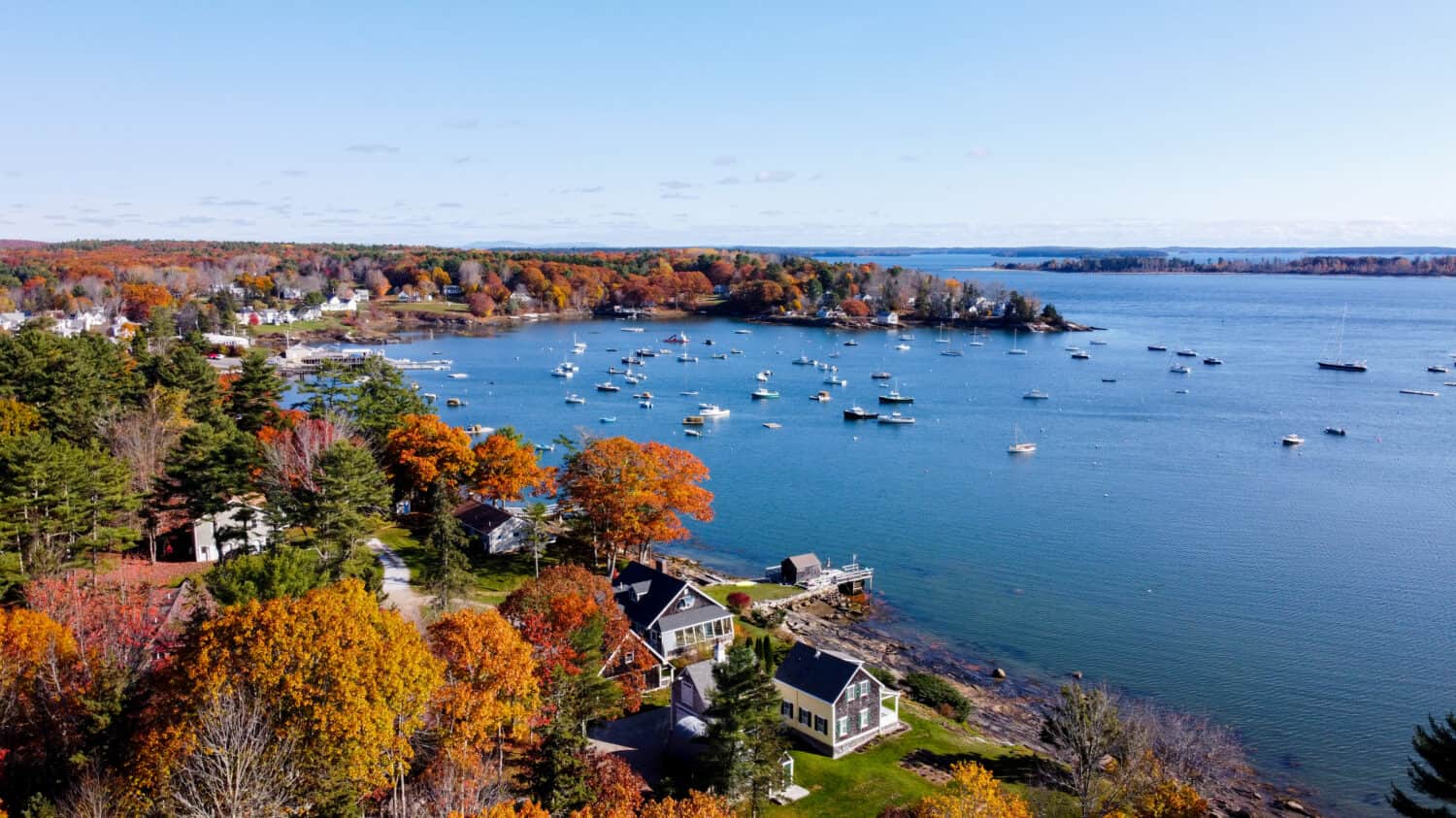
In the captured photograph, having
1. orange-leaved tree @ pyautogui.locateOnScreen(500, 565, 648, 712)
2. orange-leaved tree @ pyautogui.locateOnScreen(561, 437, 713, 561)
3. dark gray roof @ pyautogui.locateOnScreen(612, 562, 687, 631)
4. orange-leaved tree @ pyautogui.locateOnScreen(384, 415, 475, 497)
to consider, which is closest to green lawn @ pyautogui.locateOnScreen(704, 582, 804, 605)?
orange-leaved tree @ pyautogui.locateOnScreen(561, 437, 713, 561)

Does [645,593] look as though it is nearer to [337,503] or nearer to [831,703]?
[831,703]

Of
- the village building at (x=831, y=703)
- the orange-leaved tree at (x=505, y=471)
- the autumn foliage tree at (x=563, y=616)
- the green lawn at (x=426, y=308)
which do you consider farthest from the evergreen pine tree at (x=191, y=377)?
the green lawn at (x=426, y=308)

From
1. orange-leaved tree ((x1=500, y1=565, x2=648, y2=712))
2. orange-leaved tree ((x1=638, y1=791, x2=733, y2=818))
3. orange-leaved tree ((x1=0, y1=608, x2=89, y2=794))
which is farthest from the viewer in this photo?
orange-leaved tree ((x1=500, y1=565, x2=648, y2=712))

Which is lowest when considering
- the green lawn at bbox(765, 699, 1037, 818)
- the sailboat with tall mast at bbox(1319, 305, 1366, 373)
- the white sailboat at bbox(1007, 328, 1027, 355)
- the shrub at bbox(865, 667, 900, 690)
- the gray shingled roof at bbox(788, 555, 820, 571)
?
the shrub at bbox(865, 667, 900, 690)

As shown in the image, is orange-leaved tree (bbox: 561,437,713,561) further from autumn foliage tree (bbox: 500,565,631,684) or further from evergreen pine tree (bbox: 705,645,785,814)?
evergreen pine tree (bbox: 705,645,785,814)

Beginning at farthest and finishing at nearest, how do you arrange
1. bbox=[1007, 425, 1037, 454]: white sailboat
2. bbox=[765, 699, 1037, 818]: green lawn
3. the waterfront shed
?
1. bbox=[1007, 425, 1037, 454]: white sailboat
2. the waterfront shed
3. bbox=[765, 699, 1037, 818]: green lawn

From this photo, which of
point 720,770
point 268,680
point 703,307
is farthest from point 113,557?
point 703,307

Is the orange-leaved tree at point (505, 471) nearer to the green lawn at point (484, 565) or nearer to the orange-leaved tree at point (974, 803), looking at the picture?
the green lawn at point (484, 565)
